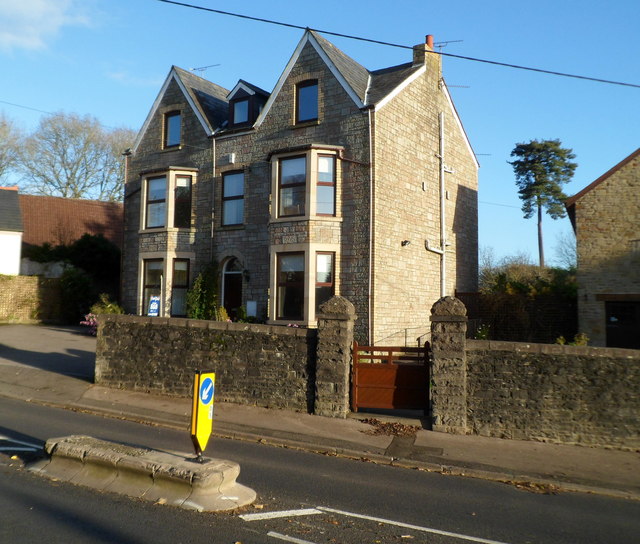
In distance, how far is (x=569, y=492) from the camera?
7965 mm

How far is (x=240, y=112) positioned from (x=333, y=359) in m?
13.1

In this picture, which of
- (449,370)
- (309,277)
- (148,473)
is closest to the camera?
(148,473)

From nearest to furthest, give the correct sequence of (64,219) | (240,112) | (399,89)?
(399,89)
(240,112)
(64,219)

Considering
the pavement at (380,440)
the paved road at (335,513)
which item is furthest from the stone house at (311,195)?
the paved road at (335,513)

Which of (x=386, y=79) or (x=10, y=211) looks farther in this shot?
(x=10, y=211)

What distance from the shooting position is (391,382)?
11578 mm

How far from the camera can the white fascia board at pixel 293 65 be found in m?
18.5

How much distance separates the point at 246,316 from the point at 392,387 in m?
9.09

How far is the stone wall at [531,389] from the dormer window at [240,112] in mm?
13214

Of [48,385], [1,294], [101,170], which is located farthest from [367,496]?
[101,170]

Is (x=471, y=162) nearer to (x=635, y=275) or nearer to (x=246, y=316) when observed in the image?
(x=635, y=275)

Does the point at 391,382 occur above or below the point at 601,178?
below

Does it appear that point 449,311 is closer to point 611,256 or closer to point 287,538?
point 287,538

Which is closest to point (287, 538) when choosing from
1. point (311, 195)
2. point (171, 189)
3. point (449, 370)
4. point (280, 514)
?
point (280, 514)
